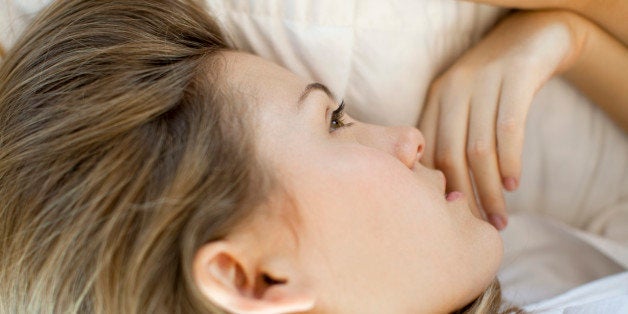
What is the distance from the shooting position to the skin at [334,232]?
2.32ft

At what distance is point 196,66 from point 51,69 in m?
0.17

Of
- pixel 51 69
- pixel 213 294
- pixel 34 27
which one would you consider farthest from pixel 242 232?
pixel 34 27

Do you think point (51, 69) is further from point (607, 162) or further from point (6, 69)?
point (607, 162)

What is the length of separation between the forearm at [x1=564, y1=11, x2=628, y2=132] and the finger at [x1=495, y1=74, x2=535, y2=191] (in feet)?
0.48

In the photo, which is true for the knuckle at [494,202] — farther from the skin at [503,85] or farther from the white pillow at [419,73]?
the white pillow at [419,73]

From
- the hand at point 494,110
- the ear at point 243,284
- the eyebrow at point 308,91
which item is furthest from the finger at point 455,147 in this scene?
the ear at point 243,284

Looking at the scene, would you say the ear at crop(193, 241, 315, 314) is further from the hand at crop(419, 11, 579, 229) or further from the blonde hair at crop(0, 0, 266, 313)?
the hand at crop(419, 11, 579, 229)

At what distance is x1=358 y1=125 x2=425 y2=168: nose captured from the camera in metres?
0.84

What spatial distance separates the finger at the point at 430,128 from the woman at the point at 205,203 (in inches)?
7.8

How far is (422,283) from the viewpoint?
2.54 feet

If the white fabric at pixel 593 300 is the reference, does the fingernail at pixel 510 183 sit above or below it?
above

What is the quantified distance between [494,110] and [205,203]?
48 centimetres

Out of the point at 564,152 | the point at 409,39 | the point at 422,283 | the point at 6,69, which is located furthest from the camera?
the point at 564,152

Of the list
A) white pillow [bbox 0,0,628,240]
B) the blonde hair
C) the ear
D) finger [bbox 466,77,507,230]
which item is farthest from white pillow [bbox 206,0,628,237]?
the ear
